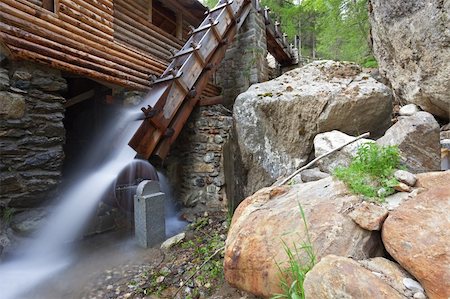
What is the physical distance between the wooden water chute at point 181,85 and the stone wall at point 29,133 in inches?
47.5

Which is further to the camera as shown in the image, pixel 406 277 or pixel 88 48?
pixel 88 48

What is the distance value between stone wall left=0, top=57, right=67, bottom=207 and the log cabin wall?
0.26m

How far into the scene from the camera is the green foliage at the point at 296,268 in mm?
1364

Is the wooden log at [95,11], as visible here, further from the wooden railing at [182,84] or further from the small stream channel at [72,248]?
the small stream channel at [72,248]

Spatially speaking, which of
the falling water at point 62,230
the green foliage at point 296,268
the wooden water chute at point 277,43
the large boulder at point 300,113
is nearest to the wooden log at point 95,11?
the falling water at point 62,230

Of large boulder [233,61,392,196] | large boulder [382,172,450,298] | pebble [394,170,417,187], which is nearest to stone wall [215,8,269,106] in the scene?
large boulder [233,61,392,196]

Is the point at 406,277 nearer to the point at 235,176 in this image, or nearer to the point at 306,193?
the point at 306,193

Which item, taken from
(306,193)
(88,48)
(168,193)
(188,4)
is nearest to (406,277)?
(306,193)

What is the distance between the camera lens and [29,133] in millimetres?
3334

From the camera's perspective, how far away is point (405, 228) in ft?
4.10

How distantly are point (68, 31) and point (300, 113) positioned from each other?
3996 millimetres

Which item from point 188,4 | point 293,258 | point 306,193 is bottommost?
point 293,258

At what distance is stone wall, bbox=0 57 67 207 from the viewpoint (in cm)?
313

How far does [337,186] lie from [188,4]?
7.07 meters
